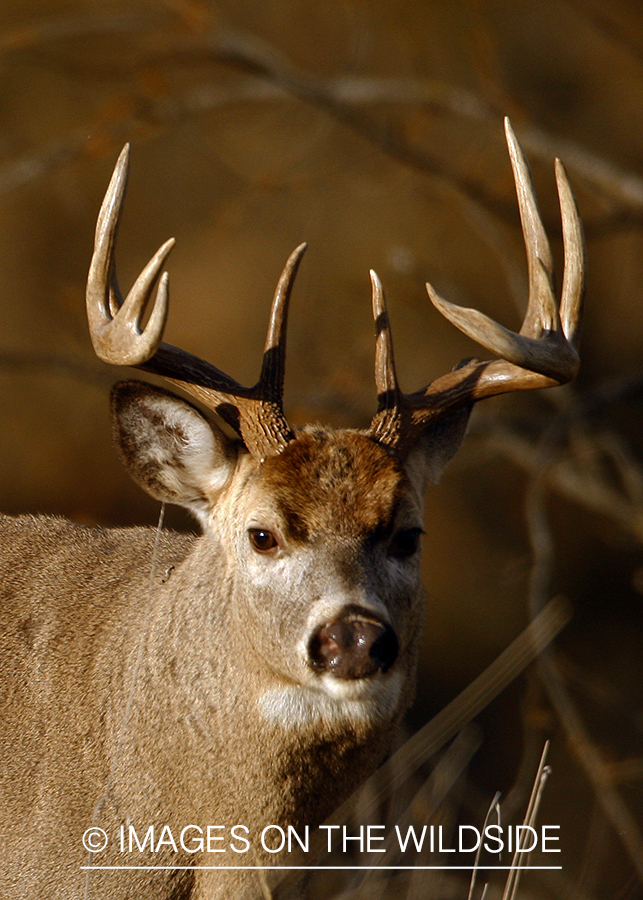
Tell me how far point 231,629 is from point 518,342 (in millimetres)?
1278

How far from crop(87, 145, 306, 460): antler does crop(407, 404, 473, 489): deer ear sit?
1.99 ft

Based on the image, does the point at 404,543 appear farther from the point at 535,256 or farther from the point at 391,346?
the point at 535,256

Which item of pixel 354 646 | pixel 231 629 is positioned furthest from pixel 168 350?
pixel 354 646

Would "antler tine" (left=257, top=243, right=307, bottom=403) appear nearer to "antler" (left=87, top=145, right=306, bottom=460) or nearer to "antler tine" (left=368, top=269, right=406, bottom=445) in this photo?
"antler" (left=87, top=145, right=306, bottom=460)

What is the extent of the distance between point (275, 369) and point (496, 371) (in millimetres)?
765

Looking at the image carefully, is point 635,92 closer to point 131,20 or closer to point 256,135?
point 256,135

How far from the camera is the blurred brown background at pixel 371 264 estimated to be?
977cm

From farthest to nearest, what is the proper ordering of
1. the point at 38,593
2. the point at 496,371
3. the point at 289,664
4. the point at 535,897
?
1. the point at 535,897
2. the point at 38,593
3. the point at 496,371
4. the point at 289,664

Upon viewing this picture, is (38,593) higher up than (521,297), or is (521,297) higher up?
(521,297)

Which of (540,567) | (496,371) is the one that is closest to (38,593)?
(496,371)

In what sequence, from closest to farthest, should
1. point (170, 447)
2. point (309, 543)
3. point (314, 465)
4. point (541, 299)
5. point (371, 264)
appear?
1. point (309, 543)
2. point (314, 465)
3. point (541, 299)
4. point (170, 447)
5. point (371, 264)

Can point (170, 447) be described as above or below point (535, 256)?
below

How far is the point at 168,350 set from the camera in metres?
3.86

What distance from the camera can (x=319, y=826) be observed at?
12.1ft
